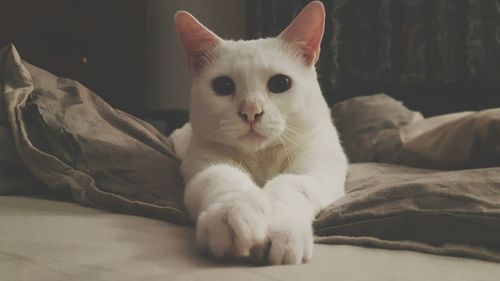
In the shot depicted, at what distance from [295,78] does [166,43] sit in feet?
8.46

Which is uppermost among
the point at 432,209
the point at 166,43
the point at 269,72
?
the point at 269,72

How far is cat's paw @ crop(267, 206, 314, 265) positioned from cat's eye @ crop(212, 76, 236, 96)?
0.43 meters

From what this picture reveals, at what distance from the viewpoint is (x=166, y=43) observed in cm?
345

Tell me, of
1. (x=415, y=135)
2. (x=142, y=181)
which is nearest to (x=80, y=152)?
(x=142, y=181)

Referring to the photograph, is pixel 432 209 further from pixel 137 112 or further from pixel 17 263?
pixel 137 112

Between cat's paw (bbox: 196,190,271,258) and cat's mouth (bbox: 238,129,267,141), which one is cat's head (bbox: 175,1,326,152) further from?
cat's paw (bbox: 196,190,271,258)

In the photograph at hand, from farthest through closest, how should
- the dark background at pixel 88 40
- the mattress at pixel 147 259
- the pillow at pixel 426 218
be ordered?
1. the dark background at pixel 88 40
2. the pillow at pixel 426 218
3. the mattress at pixel 147 259

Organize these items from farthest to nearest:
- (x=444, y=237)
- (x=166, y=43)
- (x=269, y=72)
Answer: (x=166, y=43), (x=269, y=72), (x=444, y=237)

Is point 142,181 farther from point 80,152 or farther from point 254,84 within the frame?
point 254,84

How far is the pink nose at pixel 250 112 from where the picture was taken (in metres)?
0.93

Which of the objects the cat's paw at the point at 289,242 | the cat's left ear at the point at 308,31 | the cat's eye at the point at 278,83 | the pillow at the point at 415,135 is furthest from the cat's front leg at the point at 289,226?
the pillow at the point at 415,135

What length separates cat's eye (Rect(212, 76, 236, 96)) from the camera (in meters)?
1.02

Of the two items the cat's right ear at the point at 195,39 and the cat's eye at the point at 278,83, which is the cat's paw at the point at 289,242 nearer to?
the cat's eye at the point at 278,83

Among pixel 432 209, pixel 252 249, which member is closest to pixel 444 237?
pixel 432 209
